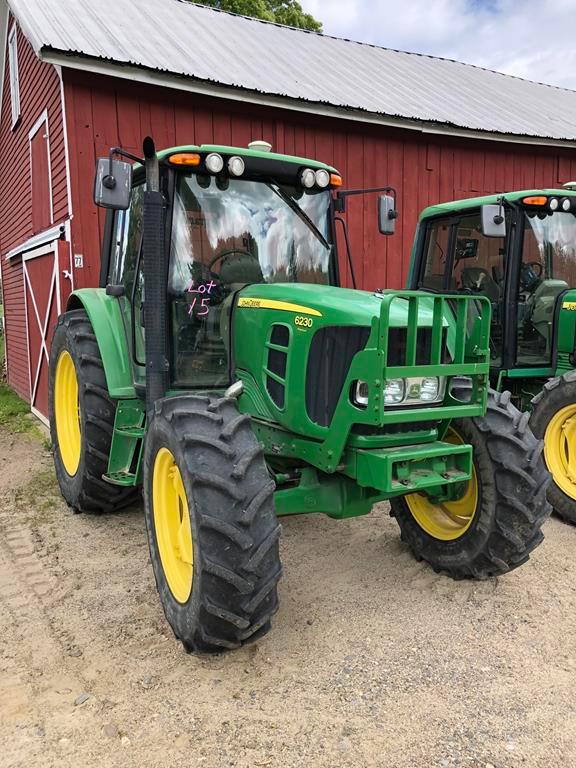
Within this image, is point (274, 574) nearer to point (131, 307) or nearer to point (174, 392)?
point (174, 392)

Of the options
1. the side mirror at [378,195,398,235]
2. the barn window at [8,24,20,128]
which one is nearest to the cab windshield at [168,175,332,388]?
the side mirror at [378,195,398,235]

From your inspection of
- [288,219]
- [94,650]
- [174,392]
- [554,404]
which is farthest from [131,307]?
[554,404]

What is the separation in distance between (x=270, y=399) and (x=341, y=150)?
238 inches

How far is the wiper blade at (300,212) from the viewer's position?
385 centimetres

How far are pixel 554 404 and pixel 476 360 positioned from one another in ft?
6.44

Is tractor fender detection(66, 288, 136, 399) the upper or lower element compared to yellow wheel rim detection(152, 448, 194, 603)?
upper

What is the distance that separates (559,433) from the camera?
16.0 ft

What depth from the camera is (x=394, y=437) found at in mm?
3053

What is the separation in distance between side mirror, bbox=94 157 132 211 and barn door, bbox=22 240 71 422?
3.86m

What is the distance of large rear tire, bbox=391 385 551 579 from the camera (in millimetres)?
3297

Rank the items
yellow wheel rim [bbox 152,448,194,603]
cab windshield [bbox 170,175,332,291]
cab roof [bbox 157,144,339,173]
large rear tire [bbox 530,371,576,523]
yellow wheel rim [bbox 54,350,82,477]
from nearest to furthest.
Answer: yellow wheel rim [bbox 152,448,194,603] → cab roof [bbox 157,144,339,173] → cab windshield [bbox 170,175,332,291] → large rear tire [bbox 530,371,576,523] → yellow wheel rim [bbox 54,350,82,477]

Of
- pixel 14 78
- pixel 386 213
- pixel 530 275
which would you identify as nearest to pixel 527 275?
pixel 530 275

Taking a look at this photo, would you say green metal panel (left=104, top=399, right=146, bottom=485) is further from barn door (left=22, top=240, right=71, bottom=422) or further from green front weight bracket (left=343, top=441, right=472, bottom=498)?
barn door (left=22, top=240, right=71, bottom=422)

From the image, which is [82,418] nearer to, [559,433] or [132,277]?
[132,277]
